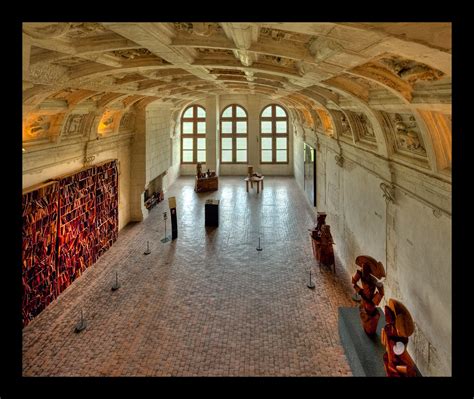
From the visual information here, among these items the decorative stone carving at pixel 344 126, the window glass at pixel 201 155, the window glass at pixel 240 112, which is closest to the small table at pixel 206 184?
the window glass at pixel 201 155

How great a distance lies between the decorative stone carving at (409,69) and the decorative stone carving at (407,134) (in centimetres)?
112

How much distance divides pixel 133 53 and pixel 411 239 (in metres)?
5.22

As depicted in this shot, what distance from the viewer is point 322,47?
457cm

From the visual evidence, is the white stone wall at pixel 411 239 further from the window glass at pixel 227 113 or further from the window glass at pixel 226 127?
the window glass at pixel 227 113

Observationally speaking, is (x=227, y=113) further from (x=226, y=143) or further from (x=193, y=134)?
(x=193, y=134)

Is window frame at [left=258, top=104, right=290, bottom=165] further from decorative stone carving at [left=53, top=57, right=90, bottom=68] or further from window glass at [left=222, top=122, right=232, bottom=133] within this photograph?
decorative stone carving at [left=53, top=57, right=90, bottom=68]

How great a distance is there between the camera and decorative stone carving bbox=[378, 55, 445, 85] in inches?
157

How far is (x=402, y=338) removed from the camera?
4.42m

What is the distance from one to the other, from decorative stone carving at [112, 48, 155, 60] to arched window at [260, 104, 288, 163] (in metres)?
18.7

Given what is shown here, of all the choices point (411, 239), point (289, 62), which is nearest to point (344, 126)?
point (289, 62)

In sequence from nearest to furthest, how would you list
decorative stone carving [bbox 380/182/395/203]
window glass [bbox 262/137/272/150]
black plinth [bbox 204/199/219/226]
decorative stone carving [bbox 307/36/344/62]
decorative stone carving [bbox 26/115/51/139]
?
decorative stone carving [bbox 307/36/344/62] < decorative stone carving [bbox 380/182/395/203] < decorative stone carving [bbox 26/115/51/139] < black plinth [bbox 204/199/219/226] < window glass [bbox 262/137/272/150]

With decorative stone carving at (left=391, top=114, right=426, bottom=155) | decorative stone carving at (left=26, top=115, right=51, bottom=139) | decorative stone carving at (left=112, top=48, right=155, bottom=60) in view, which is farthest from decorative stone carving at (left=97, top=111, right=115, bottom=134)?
decorative stone carving at (left=391, top=114, right=426, bottom=155)
